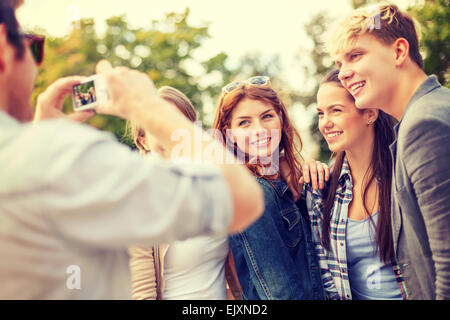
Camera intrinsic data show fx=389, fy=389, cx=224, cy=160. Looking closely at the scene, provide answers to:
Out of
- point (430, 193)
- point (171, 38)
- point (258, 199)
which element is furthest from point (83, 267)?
point (171, 38)

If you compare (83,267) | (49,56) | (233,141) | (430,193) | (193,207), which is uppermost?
(49,56)

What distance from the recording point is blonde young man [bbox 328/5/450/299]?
6.03 ft

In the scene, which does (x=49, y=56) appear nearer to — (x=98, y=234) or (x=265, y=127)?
(x=265, y=127)

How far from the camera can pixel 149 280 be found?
2271 millimetres

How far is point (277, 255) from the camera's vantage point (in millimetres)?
2328

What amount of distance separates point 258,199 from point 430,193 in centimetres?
116

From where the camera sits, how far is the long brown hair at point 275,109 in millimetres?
2893

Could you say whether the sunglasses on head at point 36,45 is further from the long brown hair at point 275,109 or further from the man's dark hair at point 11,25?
the long brown hair at point 275,109

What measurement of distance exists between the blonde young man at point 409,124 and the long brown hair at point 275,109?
0.55m

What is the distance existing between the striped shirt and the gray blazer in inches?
14.7

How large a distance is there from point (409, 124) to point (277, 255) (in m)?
1.04

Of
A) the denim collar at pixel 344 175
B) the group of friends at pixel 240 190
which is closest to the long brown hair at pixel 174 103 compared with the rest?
the group of friends at pixel 240 190

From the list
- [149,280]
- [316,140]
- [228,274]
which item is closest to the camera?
[149,280]

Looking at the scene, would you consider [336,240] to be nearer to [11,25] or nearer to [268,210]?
[268,210]
